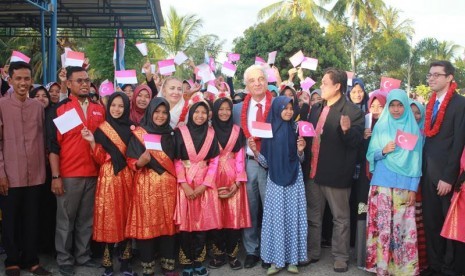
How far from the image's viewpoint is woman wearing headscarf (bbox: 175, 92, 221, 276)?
424 centimetres

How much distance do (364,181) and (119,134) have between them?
2.51 meters

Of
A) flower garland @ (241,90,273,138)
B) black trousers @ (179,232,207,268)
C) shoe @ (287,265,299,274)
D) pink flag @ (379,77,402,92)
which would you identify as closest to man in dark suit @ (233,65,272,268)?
flower garland @ (241,90,273,138)

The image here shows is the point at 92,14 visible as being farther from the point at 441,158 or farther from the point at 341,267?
the point at 441,158

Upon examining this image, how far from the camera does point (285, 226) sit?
14.4 feet

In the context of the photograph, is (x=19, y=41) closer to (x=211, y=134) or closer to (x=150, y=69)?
(x=150, y=69)

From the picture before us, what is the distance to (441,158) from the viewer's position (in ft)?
13.5

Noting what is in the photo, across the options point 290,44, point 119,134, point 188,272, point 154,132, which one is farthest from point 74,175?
point 290,44

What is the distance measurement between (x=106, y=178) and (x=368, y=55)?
1224 inches

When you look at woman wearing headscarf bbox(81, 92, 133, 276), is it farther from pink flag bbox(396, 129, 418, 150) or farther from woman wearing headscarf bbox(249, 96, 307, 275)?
pink flag bbox(396, 129, 418, 150)

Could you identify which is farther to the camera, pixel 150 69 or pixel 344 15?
pixel 344 15

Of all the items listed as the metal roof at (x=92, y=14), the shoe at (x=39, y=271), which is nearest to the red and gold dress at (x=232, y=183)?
the shoe at (x=39, y=271)

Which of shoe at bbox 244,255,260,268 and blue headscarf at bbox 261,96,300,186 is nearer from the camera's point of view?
blue headscarf at bbox 261,96,300,186

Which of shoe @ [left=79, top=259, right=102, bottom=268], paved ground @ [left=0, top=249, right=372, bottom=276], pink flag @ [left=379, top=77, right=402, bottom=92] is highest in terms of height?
pink flag @ [left=379, top=77, right=402, bottom=92]

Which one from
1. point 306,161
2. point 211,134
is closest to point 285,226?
point 306,161
